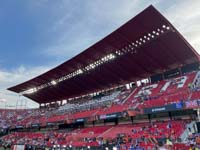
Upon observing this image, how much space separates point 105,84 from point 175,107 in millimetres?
24477

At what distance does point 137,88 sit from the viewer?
139 ft

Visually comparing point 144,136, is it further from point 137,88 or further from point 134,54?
point 137,88

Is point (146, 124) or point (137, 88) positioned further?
point (137, 88)

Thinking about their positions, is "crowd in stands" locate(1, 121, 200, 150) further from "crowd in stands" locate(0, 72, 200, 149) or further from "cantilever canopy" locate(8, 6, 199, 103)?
"cantilever canopy" locate(8, 6, 199, 103)

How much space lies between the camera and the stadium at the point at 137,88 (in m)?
25.9

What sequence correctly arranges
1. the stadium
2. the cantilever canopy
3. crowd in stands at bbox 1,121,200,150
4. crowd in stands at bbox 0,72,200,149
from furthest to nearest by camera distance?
the cantilever canopy, the stadium, crowd in stands at bbox 0,72,200,149, crowd in stands at bbox 1,121,200,150

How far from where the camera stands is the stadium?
85.0 feet

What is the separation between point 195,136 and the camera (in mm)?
21672

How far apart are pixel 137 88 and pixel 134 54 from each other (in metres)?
8.94

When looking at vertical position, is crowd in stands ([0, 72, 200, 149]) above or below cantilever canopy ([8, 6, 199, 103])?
below

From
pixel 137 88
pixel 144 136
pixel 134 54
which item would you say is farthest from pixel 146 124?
pixel 134 54

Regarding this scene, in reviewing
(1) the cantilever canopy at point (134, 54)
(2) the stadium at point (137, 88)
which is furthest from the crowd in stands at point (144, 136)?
(1) the cantilever canopy at point (134, 54)

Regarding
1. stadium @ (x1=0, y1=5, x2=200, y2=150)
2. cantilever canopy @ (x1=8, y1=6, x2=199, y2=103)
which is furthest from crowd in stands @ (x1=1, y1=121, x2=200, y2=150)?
cantilever canopy @ (x1=8, y1=6, x2=199, y2=103)

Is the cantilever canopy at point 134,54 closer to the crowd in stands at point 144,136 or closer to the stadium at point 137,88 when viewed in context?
the stadium at point 137,88
